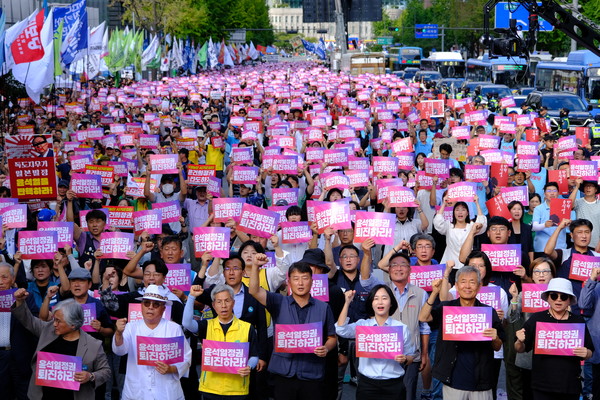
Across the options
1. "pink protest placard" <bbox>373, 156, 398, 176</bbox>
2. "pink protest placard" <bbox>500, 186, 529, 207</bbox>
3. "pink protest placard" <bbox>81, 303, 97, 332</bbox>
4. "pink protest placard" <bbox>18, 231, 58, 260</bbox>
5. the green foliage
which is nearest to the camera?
"pink protest placard" <bbox>81, 303, 97, 332</bbox>

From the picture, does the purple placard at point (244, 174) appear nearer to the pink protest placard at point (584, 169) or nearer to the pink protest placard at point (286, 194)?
the pink protest placard at point (286, 194)

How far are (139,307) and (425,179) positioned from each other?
6077mm

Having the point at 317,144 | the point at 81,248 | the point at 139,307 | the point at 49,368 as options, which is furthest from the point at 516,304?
the point at 317,144

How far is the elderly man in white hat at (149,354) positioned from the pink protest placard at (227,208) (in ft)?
11.6

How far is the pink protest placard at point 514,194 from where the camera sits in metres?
12.0

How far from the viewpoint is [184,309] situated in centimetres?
760

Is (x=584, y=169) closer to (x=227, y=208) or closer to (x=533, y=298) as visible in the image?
(x=227, y=208)

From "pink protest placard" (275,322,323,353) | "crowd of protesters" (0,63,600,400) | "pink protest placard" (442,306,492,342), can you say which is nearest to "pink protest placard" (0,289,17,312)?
"crowd of protesters" (0,63,600,400)

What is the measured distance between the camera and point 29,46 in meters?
20.0

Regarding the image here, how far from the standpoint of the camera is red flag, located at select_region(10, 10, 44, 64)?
1995 centimetres

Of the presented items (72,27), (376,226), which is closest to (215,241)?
(376,226)

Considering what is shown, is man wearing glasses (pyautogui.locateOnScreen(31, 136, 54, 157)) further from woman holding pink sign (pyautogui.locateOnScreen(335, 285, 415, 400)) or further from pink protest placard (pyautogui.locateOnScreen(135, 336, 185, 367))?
woman holding pink sign (pyautogui.locateOnScreen(335, 285, 415, 400))

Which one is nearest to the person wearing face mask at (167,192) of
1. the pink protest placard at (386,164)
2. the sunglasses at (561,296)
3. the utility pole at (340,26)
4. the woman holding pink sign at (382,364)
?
the pink protest placard at (386,164)

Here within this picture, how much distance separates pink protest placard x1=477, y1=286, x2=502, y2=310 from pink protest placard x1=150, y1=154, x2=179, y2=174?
21.6 ft
